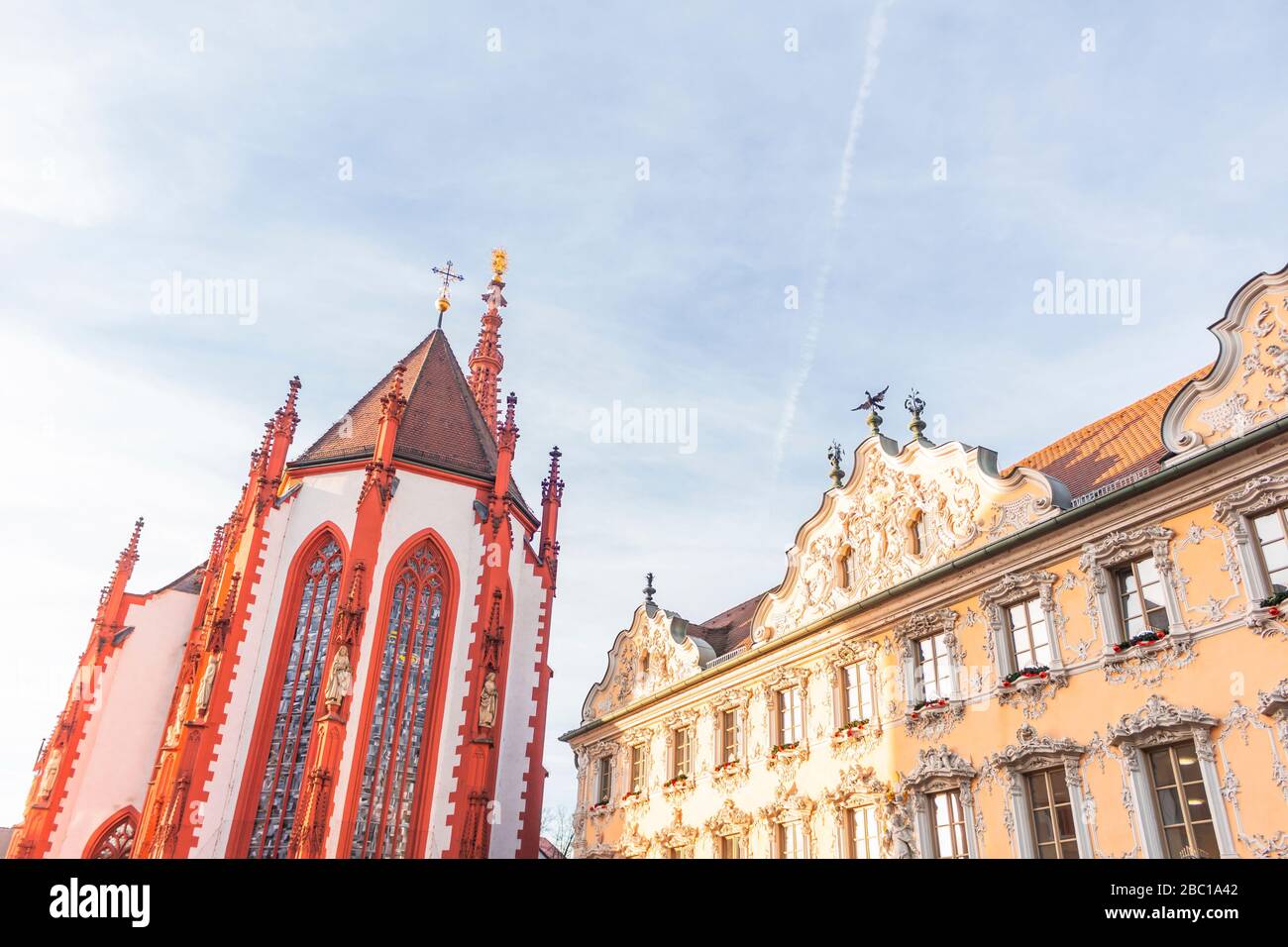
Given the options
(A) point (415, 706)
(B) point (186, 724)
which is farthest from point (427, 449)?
(B) point (186, 724)

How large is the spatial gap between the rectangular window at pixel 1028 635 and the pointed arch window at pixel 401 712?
15968 mm

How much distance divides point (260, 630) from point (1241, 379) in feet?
78.5

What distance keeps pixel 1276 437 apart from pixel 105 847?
1286 inches

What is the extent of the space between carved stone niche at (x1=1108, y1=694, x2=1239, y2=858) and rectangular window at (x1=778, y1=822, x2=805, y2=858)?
726 centimetres

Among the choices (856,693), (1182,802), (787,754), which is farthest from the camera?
(787,754)

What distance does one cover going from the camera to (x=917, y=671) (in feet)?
62.3

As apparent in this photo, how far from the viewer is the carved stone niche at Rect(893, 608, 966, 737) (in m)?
17.8

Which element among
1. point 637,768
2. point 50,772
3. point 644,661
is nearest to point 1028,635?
point 637,768

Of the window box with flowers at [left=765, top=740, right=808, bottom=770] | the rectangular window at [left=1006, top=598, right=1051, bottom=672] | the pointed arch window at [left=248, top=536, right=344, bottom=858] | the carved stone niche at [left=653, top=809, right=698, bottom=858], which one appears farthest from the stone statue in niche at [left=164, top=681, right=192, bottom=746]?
the rectangular window at [left=1006, top=598, right=1051, bottom=672]

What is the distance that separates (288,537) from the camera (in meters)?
29.0

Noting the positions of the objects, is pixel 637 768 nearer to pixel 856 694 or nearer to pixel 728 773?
pixel 728 773

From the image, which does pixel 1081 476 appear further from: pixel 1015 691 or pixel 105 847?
pixel 105 847

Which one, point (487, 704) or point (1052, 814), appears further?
point (487, 704)

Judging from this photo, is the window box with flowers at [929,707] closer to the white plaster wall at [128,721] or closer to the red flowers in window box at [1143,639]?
the red flowers in window box at [1143,639]
